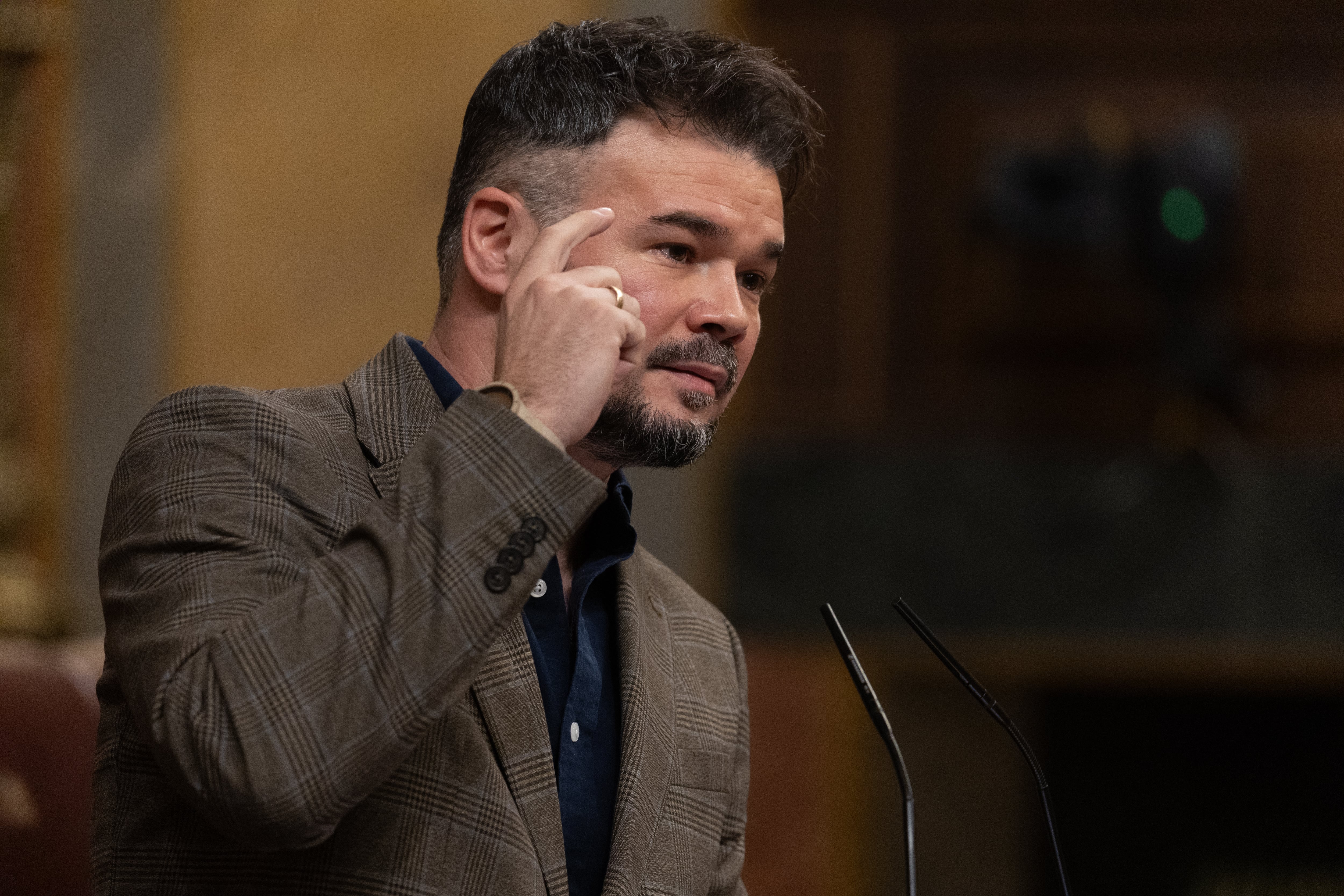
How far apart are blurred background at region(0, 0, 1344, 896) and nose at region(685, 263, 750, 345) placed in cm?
193

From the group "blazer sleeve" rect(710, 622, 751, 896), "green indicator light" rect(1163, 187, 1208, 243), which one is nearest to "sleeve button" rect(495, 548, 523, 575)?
"blazer sleeve" rect(710, 622, 751, 896)

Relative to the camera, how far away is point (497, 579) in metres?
1.07

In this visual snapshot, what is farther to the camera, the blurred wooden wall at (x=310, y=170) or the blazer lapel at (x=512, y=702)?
the blurred wooden wall at (x=310, y=170)

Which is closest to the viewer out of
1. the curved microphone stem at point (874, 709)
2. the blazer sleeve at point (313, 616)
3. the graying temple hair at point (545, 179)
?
the blazer sleeve at point (313, 616)

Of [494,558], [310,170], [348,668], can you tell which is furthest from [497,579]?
[310,170]

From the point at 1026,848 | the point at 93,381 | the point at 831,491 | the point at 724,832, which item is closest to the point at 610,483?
the point at 724,832

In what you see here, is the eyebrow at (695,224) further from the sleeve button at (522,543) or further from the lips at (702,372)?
the sleeve button at (522,543)

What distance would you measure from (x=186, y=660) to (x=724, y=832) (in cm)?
75

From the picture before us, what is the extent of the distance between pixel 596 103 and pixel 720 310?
261mm

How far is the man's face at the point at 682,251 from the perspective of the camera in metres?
1.42

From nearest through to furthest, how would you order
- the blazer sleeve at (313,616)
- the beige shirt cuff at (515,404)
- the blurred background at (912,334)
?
the blazer sleeve at (313,616), the beige shirt cuff at (515,404), the blurred background at (912,334)

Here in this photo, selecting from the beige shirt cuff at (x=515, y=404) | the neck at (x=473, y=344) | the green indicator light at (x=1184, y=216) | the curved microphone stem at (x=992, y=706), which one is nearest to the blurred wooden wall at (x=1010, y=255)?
the green indicator light at (x=1184, y=216)

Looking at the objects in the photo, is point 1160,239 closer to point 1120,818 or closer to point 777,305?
point 777,305

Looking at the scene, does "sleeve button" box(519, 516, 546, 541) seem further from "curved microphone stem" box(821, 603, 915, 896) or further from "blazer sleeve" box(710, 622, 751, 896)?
"blazer sleeve" box(710, 622, 751, 896)
